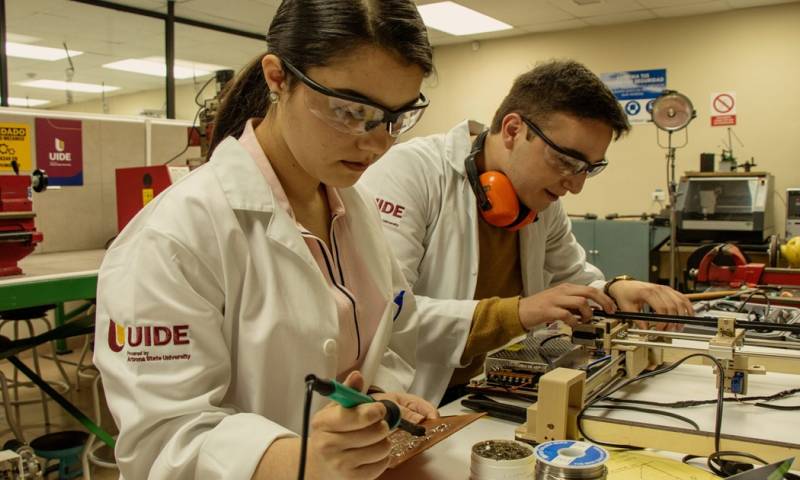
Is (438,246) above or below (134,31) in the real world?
below

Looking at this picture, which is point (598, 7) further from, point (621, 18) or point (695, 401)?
point (695, 401)

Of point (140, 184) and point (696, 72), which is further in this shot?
point (696, 72)

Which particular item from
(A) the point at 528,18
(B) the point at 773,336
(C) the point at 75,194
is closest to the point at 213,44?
(A) the point at 528,18

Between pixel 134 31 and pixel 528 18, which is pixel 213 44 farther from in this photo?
pixel 528 18

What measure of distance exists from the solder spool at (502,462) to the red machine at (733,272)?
197cm

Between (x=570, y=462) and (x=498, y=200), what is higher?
(x=498, y=200)

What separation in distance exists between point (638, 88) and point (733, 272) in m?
4.16

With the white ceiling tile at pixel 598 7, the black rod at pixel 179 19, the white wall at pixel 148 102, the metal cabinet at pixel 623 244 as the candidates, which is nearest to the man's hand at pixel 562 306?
the metal cabinet at pixel 623 244

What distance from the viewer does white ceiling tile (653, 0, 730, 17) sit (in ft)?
18.6

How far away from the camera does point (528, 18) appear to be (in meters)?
6.27

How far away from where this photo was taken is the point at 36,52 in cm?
777

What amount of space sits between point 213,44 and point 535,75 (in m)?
6.58

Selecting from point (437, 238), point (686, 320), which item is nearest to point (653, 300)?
point (686, 320)

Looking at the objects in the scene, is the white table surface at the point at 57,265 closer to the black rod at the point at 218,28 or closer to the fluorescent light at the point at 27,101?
the black rod at the point at 218,28
